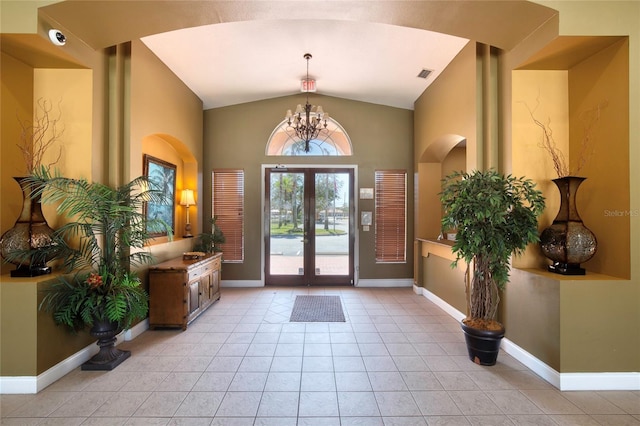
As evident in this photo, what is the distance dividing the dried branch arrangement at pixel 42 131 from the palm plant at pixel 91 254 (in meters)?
0.25

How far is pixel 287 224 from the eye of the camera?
19.6 feet

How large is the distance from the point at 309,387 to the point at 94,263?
2451 mm

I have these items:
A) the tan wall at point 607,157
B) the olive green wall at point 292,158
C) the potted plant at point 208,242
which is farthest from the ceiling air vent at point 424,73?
the potted plant at point 208,242

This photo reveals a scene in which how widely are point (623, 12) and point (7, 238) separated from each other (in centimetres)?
557

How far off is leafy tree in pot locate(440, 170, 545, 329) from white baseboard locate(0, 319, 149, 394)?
3770 millimetres

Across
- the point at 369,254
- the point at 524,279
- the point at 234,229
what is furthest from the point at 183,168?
the point at 524,279

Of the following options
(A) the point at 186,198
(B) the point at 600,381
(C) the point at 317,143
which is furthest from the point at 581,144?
(A) the point at 186,198

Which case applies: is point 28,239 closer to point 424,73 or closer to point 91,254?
point 91,254

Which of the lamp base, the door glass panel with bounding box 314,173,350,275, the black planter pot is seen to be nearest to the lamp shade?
the lamp base

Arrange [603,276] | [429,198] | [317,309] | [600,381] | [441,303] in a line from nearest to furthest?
[600,381], [603,276], [317,309], [441,303], [429,198]

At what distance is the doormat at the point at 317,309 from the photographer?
4207mm

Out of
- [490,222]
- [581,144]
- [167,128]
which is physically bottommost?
[490,222]

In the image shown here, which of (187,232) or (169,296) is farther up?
(187,232)

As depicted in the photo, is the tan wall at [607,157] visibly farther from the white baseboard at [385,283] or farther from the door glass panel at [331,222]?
the door glass panel at [331,222]
